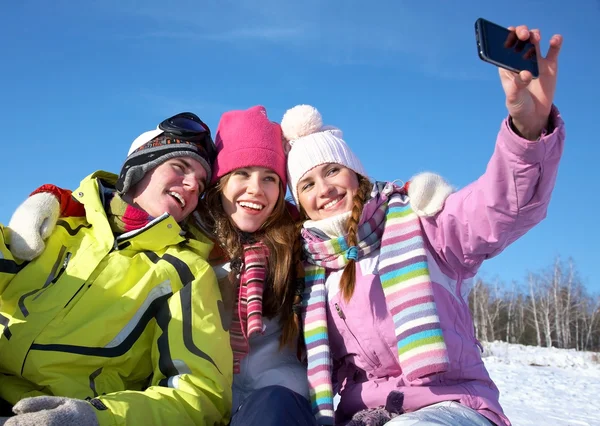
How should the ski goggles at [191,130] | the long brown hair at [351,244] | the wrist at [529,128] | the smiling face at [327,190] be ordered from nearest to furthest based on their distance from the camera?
the wrist at [529,128] < the long brown hair at [351,244] < the smiling face at [327,190] < the ski goggles at [191,130]

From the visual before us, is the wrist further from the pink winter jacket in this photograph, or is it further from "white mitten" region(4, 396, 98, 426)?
"white mitten" region(4, 396, 98, 426)

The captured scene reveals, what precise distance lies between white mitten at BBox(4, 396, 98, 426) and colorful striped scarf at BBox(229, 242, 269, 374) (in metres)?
1.07

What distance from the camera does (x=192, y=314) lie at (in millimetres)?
2678

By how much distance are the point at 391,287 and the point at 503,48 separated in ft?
4.14

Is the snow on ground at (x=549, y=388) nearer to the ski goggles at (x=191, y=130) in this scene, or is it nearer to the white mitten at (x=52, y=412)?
the ski goggles at (x=191, y=130)

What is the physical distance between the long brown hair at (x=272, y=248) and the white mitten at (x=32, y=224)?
33.7 inches

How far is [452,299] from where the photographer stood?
9.16 ft

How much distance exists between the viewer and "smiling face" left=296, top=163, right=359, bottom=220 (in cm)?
309

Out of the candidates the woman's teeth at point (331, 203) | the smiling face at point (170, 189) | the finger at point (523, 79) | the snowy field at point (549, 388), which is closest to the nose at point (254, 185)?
the smiling face at point (170, 189)

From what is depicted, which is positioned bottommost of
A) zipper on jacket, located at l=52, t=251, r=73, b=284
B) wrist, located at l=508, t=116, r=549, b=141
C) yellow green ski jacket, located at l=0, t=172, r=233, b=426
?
yellow green ski jacket, located at l=0, t=172, r=233, b=426

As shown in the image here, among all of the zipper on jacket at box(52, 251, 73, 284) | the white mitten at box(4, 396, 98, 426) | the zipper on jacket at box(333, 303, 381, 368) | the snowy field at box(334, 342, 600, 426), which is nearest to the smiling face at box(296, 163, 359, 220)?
the zipper on jacket at box(333, 303, 381, 368)

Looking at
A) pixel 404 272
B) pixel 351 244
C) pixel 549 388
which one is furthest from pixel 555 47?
pixel 549 388

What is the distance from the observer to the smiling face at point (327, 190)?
10.2 ft

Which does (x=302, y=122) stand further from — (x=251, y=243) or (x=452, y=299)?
(x=452, y=299)
